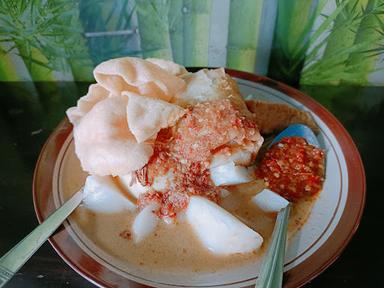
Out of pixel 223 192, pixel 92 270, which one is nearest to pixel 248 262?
pixel 223 192

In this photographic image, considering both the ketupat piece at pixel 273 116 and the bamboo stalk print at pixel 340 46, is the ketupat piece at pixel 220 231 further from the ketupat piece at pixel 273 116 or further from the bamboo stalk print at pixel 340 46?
the bamboo stalk print at pixel 340 46

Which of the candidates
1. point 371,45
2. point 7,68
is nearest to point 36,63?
point 7,68

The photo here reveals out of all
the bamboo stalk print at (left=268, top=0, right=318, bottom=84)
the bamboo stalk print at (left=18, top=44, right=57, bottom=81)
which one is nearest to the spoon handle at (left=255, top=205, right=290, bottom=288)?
the bamboo stalk print at (left=268, top=0, right=318, bottom=84)

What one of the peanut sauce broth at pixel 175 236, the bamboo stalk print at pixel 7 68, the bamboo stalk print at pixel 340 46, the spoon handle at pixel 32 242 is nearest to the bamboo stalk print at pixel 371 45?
the bamboo stalk print at pixel 340 46

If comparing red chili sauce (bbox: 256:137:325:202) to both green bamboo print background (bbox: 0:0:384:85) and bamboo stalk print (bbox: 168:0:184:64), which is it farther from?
bamboo stalk print (bbox: 168:0:184:64)

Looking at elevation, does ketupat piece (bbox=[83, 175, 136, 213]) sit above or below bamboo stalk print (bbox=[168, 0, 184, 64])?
below

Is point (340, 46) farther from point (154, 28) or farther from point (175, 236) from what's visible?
point (175, 236)

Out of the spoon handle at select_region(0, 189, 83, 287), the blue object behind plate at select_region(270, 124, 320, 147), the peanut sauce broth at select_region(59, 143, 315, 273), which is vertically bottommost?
the peanut sauce broth at select_region(59, 143, 315, 273)
